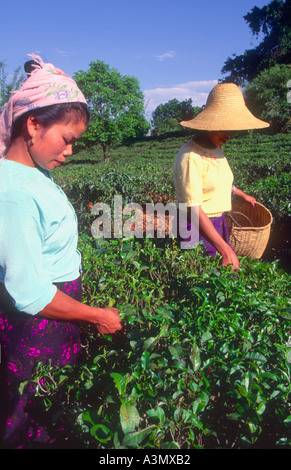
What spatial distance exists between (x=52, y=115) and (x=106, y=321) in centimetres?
87

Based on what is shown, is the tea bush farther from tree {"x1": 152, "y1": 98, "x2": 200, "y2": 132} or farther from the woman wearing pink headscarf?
tree {"x1": 152, "y1": 98, "x2": 200, "y2": 132}

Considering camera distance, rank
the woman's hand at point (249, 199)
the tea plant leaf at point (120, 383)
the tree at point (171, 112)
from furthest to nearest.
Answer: the tree at point (171, 112) < the woman's hand at point (249, 199) < the tea plant leaf at point (120, 383)

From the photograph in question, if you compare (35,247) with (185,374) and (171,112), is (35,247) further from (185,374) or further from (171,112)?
(171,112)

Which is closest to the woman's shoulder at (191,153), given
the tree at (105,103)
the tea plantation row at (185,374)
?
the tea plantation row at (185,374)

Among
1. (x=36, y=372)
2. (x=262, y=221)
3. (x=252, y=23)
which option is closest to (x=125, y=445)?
(x=36, y=372)

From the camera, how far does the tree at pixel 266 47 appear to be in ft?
132

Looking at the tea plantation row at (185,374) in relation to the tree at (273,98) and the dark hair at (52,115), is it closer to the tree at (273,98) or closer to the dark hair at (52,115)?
the dark hair at (52,115)

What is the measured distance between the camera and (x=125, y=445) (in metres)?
0.96

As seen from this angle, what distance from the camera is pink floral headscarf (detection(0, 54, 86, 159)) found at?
4.11 feet

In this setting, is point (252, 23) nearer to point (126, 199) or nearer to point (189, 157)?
point (126, 199)

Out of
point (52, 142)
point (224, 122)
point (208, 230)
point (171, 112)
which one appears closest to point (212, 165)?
point (224, 122)

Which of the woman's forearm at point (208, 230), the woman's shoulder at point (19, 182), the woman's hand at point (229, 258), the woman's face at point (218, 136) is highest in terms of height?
the woman's face at point (218, 136)

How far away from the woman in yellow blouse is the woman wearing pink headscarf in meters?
1.04

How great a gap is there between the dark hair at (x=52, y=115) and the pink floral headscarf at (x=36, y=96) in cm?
1
